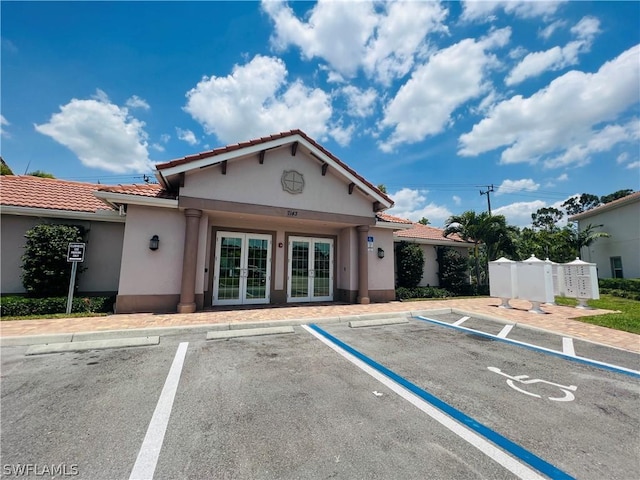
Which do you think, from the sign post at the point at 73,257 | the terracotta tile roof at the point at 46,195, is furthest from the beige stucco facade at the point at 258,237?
the terracotta tile roof at the point at 46,195

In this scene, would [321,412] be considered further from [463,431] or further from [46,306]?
[46,306]

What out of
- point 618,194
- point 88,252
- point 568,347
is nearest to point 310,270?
point 88,252

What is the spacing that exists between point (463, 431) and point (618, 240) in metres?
25.9

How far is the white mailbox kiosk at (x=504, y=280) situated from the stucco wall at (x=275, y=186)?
572cm

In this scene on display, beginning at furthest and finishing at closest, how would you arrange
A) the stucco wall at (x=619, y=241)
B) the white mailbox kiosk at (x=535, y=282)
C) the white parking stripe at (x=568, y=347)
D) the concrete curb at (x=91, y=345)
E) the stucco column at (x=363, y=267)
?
the stucco wall at (x=619, y=241)
the stucco column at (x=363, y=267)
the white mailbox kiosk at (x=535, y=282)
the white parking stripe at (x=568, y=347)
the concrete curb at (x=91, y=345)

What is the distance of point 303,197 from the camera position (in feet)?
34.0

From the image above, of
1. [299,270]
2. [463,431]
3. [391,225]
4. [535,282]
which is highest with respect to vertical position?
[391,225]

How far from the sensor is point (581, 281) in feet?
35.6

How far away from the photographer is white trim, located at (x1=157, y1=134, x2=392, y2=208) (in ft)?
27.8

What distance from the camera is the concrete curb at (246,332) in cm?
627

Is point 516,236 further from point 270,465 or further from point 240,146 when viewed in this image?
point 270,465

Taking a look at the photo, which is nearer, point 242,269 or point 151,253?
point 151,253

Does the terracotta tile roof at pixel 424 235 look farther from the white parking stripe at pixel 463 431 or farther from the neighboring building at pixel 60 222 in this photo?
the neighboring building at pixel 60 222

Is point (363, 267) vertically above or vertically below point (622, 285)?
above
